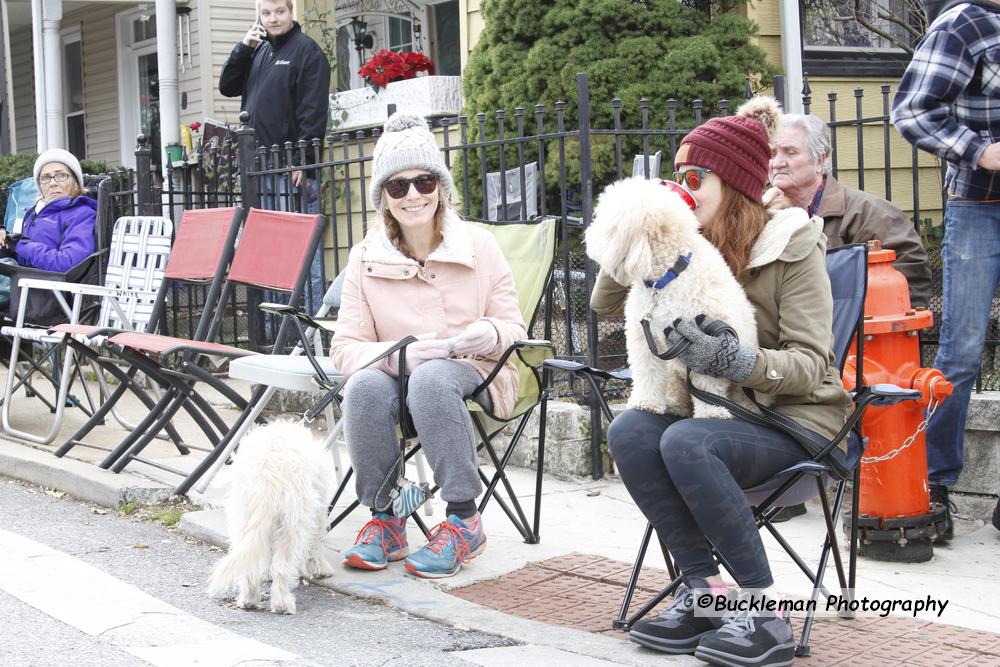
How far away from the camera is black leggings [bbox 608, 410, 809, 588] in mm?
3082

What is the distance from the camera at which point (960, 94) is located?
14.1ft

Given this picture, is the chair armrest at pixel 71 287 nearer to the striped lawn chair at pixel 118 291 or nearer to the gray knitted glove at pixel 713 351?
the striped lawn chair at pixel 118 291

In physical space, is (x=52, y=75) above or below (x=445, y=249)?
above

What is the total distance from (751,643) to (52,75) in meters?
12.4

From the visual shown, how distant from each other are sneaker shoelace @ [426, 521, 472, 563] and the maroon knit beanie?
4.71 feet

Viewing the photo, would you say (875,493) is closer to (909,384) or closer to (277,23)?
(909,384)

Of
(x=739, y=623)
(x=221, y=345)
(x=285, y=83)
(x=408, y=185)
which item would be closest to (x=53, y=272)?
(x=221, y=345)

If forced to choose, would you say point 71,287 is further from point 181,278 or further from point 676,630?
point 676,630

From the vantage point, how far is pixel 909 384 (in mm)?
4094

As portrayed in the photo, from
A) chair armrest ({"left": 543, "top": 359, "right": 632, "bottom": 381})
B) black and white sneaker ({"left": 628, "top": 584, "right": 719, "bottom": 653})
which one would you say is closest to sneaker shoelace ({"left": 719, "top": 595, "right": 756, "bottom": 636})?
black and white sneaker ({"left": 628, "top": 584, "right": 719, "bottom": 653})

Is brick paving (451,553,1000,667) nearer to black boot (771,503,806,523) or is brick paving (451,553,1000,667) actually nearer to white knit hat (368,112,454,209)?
black boot (771,503,806,523)

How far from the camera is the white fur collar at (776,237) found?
10.8ft

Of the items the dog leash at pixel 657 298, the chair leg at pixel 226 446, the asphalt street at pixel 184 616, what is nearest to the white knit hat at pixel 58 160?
the chair leg at pixel 226 446

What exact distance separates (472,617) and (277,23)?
239 inches
